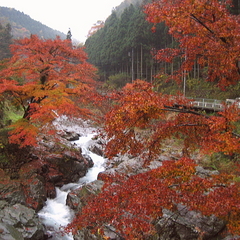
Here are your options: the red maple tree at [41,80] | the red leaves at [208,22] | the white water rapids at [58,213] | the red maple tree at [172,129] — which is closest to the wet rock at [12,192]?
the white water rapids at [58,213]

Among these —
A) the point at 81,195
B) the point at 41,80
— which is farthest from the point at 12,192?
the point at 41,80

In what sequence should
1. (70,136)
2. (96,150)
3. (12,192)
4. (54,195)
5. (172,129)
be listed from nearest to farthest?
(172,129) → (12,192) → (54,195) → (96,150) → (70,136)

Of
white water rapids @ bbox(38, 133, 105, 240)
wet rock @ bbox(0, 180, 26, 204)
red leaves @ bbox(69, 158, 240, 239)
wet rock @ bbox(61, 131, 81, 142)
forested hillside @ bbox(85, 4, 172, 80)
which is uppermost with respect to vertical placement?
forested hillside @ bbox(85, 4, 172, 80)

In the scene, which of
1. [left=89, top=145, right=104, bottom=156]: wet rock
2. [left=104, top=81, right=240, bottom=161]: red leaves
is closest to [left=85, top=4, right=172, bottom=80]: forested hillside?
[left=89, top=145, right=104, bottom=156]: wet rock

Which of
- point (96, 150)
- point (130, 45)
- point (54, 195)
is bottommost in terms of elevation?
point (54, 195)

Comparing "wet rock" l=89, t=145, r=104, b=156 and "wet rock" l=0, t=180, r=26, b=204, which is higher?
"wet rock" l=0, t=180, r=26, b=204

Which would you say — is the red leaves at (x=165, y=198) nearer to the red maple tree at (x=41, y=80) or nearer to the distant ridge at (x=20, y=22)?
the red maple tree at (x=41, y=80)

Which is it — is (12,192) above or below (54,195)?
above

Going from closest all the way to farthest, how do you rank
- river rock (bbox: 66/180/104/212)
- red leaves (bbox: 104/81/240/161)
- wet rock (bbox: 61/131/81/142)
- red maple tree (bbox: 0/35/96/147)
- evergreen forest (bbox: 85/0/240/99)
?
red leaves (bbox: 104/81/240/161) < red maple tree (bbox: 0/35/96/147) < river rock (bbox: 66/180/104/212) < wet rock (bbox: 61/131/81/142) < evergreen forest (bbox: 85/0/240/99)

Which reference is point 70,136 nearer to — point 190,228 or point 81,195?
point 81,195

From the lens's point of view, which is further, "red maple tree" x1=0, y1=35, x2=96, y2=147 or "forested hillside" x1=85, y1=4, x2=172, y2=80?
"forested hillside" x1=85, y1=4, x2=172, y2=80

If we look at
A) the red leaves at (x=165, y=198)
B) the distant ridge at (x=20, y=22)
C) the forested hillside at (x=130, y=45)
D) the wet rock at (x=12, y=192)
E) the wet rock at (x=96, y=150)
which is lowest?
the wet rock at (x=96, y=150)

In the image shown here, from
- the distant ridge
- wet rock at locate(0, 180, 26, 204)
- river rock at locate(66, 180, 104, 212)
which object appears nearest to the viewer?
wet rock at locate(0, 180, 26, 204)

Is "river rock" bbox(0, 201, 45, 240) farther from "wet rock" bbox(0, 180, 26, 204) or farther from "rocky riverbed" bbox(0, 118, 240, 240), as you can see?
"wet rock" bbox(0, 180, 26, 204)
